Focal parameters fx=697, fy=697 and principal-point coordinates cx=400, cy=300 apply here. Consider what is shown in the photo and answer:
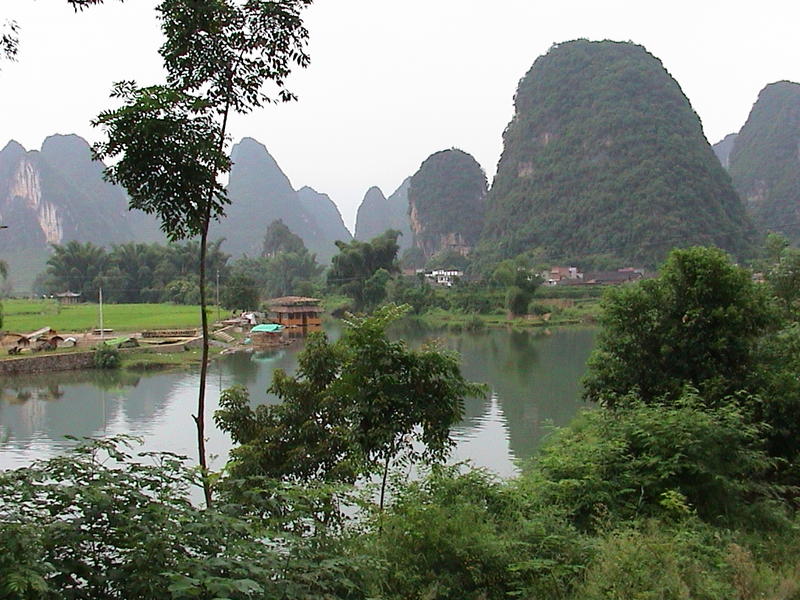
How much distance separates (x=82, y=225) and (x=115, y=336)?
50632 mm

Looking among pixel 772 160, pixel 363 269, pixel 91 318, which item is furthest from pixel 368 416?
pixel 772 160

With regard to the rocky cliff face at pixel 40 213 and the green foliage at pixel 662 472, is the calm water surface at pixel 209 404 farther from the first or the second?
the rocky cliff face at pixel 40 213

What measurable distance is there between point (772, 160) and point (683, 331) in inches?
2598

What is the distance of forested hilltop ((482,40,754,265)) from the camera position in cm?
4975

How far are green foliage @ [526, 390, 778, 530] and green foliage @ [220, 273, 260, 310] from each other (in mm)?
26883

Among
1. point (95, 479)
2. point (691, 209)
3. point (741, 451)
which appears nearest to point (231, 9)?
point (95, 479)

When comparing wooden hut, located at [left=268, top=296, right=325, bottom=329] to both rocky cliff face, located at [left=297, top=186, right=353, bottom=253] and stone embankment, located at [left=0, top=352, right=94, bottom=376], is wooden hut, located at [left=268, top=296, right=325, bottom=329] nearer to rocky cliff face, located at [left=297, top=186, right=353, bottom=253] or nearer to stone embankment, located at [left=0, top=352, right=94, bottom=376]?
stone embankment, located at [left=0, top=352, right=94, bottom=376]

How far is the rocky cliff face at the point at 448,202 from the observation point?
6969 centimetres

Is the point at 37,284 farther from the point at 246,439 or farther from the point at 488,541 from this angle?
the point at 488,541

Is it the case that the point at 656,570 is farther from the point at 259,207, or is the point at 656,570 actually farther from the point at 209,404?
the point at 259,207

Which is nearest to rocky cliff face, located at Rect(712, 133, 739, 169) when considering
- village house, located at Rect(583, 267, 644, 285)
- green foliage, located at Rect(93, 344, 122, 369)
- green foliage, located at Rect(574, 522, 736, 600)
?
village house, located at Rect(583, 267, 644, 285)

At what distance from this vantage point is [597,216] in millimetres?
52844

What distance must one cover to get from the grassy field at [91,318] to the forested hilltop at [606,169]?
31.1 m

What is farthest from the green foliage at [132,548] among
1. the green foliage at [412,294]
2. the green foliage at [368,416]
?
the green foliage at [412,294]
